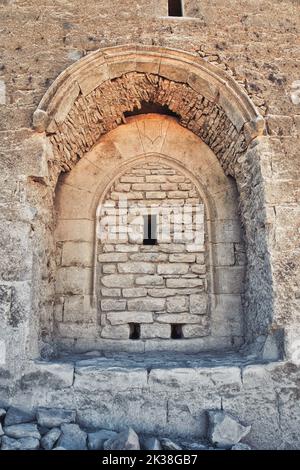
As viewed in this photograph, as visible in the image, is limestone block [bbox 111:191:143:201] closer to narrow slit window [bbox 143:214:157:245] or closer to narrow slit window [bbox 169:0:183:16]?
narrow slit window [bbox 143:214:157:245]

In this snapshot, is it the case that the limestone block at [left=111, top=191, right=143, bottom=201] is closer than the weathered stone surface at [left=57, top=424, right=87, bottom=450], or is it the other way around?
the weathered stone surface at [left=57, top=424, right=87, bottom=450]

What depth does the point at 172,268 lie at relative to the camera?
14.0 ft

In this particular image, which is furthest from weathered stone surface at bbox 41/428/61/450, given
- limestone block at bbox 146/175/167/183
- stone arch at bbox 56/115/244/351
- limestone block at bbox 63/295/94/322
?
limestone block at bbox 146/175/167/183

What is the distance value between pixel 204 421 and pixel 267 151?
272 cm

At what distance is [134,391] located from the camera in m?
3.19

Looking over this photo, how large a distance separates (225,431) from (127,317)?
1615 mm

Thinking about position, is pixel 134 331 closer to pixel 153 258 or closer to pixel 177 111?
pixel 153 258

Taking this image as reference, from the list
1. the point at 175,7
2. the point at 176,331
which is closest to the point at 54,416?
the point at 176,331

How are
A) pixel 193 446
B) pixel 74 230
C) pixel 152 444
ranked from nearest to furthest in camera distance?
pixel 152 444 → pixel 193 446 → pixel 74 230

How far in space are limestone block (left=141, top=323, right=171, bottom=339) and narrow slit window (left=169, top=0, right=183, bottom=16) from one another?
154 inches

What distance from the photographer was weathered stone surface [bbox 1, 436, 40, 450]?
263 centimetres

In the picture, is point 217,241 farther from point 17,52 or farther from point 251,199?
point 17,52

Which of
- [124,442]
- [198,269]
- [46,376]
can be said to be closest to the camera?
[124,442]
